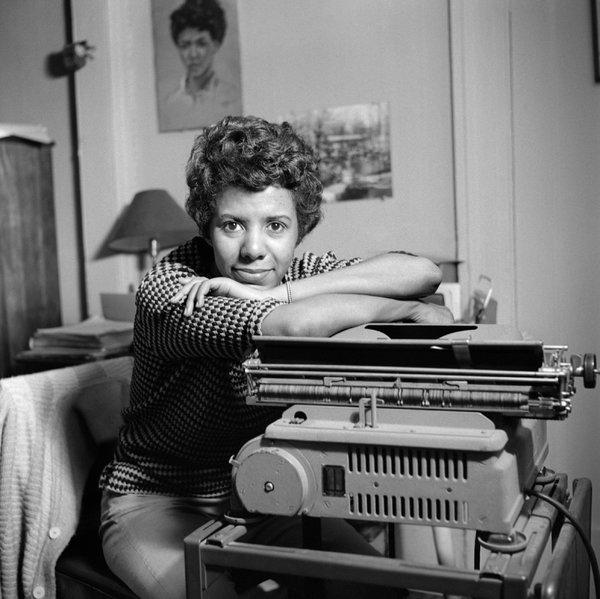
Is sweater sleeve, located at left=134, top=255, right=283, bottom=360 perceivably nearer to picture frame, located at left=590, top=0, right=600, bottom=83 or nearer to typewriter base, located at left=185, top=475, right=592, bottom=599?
typewriter base, located at left=185, top=475, right=592, bottom=599

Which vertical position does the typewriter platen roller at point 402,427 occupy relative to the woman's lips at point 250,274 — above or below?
below

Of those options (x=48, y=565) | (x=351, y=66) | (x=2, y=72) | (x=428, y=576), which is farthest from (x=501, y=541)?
(x=2, y=72)

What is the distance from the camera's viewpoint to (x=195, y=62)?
3.01 meters

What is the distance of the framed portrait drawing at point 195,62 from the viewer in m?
2.95

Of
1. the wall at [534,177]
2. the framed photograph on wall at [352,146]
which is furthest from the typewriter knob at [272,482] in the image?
the framed photograph on wall at [352,146]

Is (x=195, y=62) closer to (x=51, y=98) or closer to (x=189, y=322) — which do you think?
(x=51, y=98)

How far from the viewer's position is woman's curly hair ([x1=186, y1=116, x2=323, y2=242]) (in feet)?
4.08

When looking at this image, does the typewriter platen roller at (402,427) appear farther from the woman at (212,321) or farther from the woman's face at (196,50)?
the woman's face at (196,50)

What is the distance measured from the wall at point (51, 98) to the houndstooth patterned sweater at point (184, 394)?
206 cm

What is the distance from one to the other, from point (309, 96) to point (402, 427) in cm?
224

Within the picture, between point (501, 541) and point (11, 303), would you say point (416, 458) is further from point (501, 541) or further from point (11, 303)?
point (11, 303)

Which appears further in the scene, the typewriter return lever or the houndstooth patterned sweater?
the houndstooth patterned sweater

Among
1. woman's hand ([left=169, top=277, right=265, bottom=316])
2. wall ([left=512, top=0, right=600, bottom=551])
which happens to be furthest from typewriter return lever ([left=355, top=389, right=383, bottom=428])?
wall ([left=512, top=0, right=600, bottom=551])

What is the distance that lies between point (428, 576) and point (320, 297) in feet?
1.40
